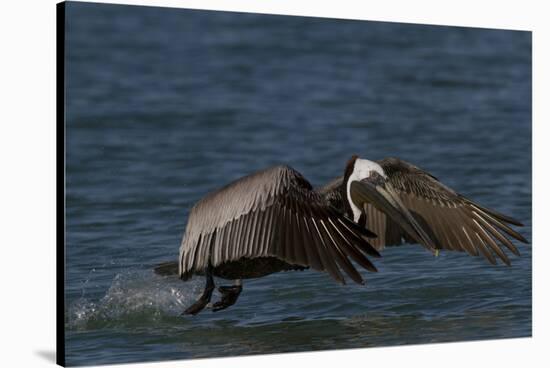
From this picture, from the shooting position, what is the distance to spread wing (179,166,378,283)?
22.9 feet

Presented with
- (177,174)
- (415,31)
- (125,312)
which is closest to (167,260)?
(125,312)

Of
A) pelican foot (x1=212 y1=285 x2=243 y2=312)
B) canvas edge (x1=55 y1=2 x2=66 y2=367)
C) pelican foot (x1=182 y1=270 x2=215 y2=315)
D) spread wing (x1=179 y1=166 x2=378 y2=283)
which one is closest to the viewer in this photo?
spread wing (x1=179 y1=166 x2=378 y2=283)

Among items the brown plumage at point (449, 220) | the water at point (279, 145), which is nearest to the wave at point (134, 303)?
the water at point (279, 145)

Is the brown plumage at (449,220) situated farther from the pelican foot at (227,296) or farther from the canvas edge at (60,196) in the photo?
the canvas edge at (60,196)

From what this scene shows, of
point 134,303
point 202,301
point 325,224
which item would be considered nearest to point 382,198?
point 325,224

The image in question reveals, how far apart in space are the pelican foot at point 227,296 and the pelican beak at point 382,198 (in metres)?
0.92

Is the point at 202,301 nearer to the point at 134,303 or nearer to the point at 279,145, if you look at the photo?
the point at 134,303

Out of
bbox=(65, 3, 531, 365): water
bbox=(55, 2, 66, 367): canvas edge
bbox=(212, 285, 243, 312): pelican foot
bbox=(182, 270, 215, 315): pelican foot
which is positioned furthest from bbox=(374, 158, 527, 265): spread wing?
bbox=(55, 2, 66, 367): canvas edge

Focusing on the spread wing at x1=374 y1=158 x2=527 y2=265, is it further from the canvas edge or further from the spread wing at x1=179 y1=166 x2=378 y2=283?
the canvas edge

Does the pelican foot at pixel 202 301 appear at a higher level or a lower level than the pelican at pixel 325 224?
lower

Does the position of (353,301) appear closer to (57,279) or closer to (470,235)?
(470,235)

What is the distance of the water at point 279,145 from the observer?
8.14 metres

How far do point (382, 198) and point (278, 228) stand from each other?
1.11 m

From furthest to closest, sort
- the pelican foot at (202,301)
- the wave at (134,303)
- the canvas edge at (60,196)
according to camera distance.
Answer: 1. the pelican foot at (202,301)
2. the wave at (134,303)
3. the canvas edge at (60,196)
